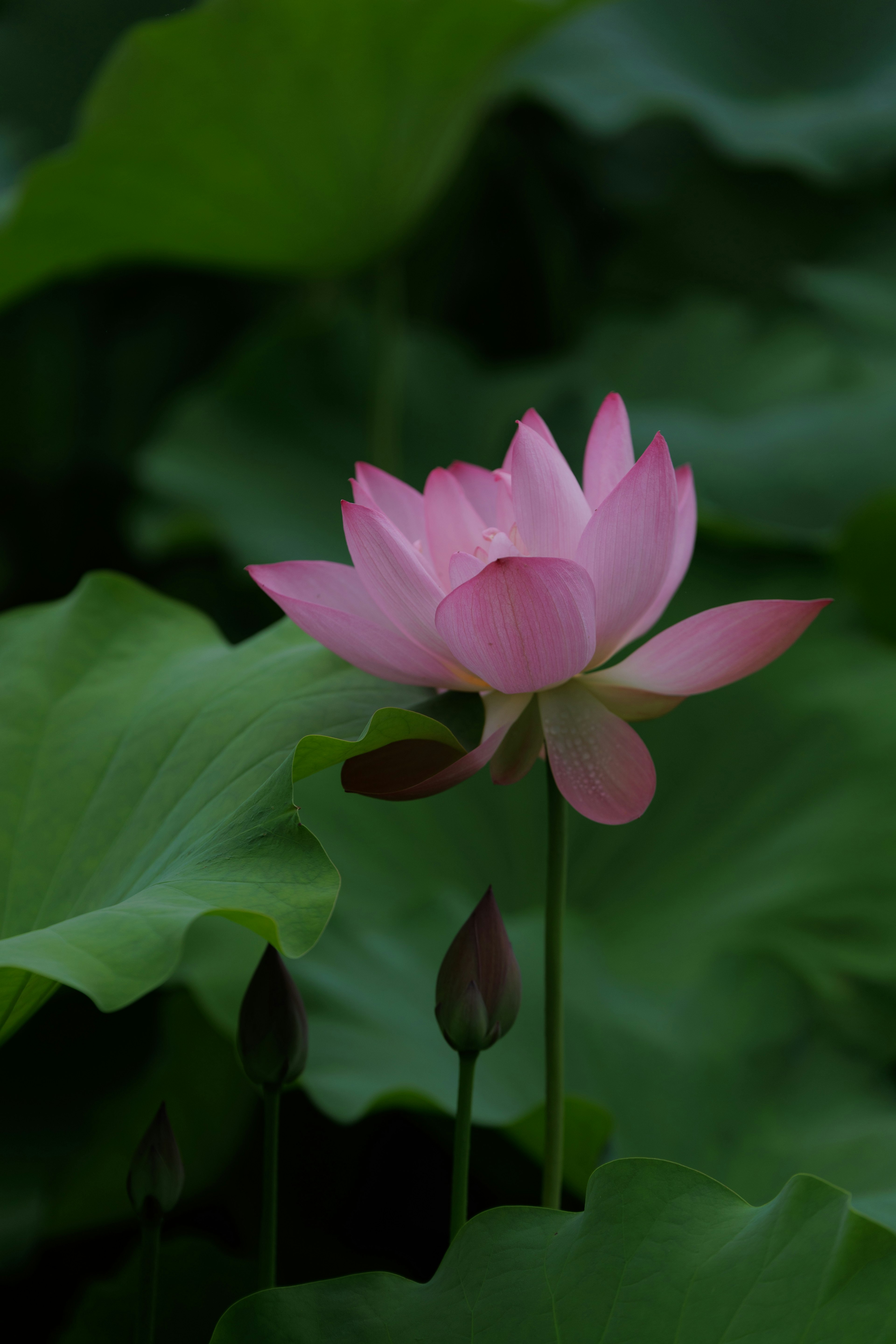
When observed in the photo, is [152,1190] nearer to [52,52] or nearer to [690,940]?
[690,940]

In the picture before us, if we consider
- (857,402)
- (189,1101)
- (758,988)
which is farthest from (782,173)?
(189,1101)

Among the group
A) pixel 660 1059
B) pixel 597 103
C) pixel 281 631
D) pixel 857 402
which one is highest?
pixel 597 103

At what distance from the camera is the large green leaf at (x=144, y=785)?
391mm

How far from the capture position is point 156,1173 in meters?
0.46

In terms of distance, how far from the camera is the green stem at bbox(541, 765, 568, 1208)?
451mm

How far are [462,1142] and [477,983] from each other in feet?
0.23

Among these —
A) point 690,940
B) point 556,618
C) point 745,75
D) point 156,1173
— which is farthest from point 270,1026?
point 745,75

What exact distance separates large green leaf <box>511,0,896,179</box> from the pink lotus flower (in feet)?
3.33

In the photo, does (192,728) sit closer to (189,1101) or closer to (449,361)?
(189,1101)

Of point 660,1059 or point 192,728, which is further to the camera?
point 660,1059

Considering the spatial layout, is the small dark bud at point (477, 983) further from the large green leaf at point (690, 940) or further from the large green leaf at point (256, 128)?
the large green leaf at point (256, 128)

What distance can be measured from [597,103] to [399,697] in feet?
3.54

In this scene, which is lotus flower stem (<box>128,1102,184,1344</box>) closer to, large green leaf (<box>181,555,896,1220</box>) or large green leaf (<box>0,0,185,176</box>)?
large green leaf (<box>181,555,896,1220</box>)

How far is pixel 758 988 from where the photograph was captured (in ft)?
2.61
